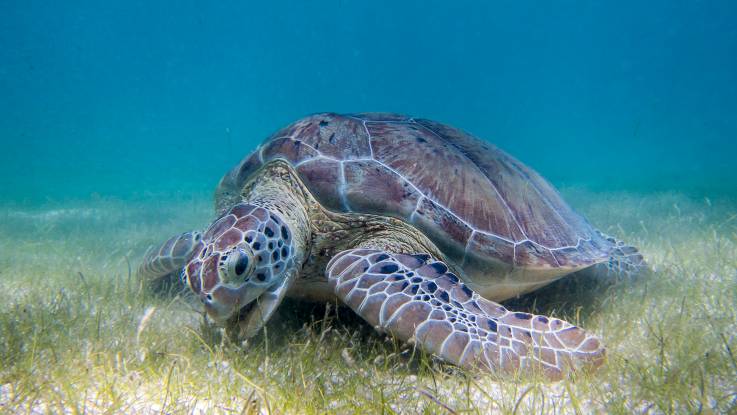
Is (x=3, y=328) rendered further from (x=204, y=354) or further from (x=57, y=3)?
(x=57, y=3)

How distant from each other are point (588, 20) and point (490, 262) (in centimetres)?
10524

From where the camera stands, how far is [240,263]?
2051mm

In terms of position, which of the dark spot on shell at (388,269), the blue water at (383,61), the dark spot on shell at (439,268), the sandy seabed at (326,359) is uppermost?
the blue water at (383,61)

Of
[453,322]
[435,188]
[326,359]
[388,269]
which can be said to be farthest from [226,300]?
[435,188]

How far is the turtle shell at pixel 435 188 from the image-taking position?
275cm

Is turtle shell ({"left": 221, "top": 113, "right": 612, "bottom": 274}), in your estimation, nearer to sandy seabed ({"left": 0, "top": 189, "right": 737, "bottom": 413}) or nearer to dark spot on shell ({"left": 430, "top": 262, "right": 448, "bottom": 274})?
dark spot on shell ({"left": 430, "top": 262, "right": 448, "bottom": 274})

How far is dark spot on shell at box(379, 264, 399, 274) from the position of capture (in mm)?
2268

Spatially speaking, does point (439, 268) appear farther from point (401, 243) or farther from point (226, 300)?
point (226, 300)

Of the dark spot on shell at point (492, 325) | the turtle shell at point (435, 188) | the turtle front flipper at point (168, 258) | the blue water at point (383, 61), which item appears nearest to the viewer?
the dark spot on shell at point (492, 325)

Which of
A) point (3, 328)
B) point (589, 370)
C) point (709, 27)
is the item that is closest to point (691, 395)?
point (589, 370)

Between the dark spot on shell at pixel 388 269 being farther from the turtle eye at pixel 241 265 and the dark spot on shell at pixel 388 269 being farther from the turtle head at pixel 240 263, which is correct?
the turtle eye at pixel 241 265

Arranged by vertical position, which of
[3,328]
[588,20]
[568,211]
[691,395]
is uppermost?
[588,20]

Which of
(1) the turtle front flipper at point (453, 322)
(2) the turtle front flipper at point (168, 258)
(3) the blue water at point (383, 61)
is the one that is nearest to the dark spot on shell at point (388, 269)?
(1) the turtle front flipper at point (453, 322)

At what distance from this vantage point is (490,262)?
2715mm
